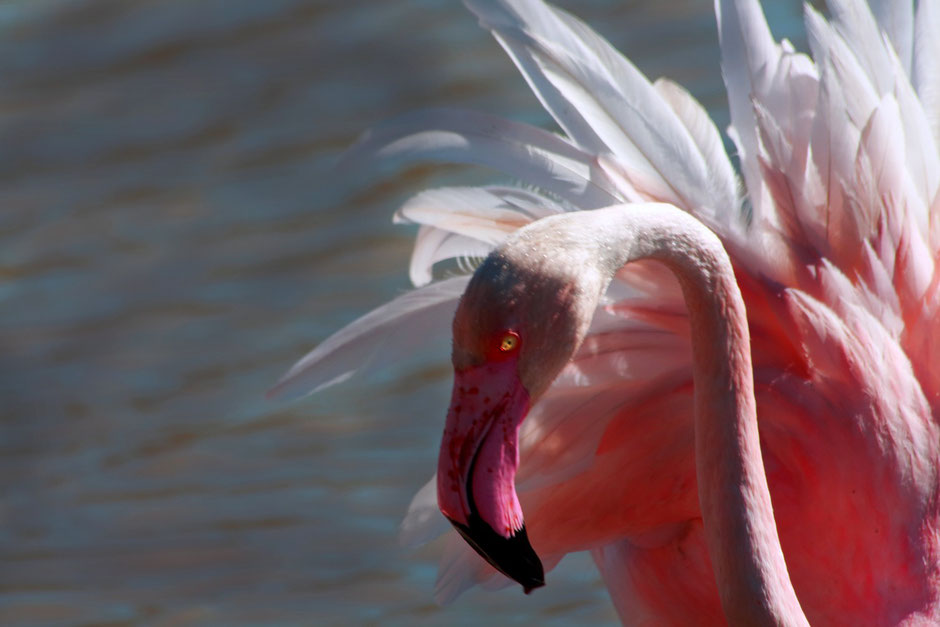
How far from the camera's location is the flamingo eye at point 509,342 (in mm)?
2082

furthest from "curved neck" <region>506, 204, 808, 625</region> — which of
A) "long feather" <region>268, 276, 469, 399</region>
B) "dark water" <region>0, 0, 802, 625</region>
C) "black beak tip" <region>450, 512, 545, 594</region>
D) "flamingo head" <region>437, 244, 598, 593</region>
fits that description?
"dark water" <region>0, 0, 802, 625</region>

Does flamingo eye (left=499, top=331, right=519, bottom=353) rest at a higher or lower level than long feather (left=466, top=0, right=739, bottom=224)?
higher

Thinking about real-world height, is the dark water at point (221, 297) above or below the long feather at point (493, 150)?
below

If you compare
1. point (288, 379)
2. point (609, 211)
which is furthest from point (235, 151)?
point (609, 211)

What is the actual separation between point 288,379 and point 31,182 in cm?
380

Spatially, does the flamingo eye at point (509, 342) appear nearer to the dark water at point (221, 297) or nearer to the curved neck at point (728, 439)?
the curved neck at point (728, 439)

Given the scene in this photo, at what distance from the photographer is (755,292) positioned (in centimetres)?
282

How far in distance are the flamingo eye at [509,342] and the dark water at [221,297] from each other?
211cm

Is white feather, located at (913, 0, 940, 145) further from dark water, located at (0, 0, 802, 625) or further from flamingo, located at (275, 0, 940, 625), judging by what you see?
dark water, located at (0, 0, 802, 625)

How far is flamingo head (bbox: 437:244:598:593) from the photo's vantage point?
2.08 meters

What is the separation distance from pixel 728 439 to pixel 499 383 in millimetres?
437

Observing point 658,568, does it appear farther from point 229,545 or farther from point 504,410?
point 229,545

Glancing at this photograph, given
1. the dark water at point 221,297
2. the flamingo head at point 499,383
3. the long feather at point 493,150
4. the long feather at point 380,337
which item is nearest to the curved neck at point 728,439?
the flamingo head at point 499,383

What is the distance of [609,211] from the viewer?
2188mm
